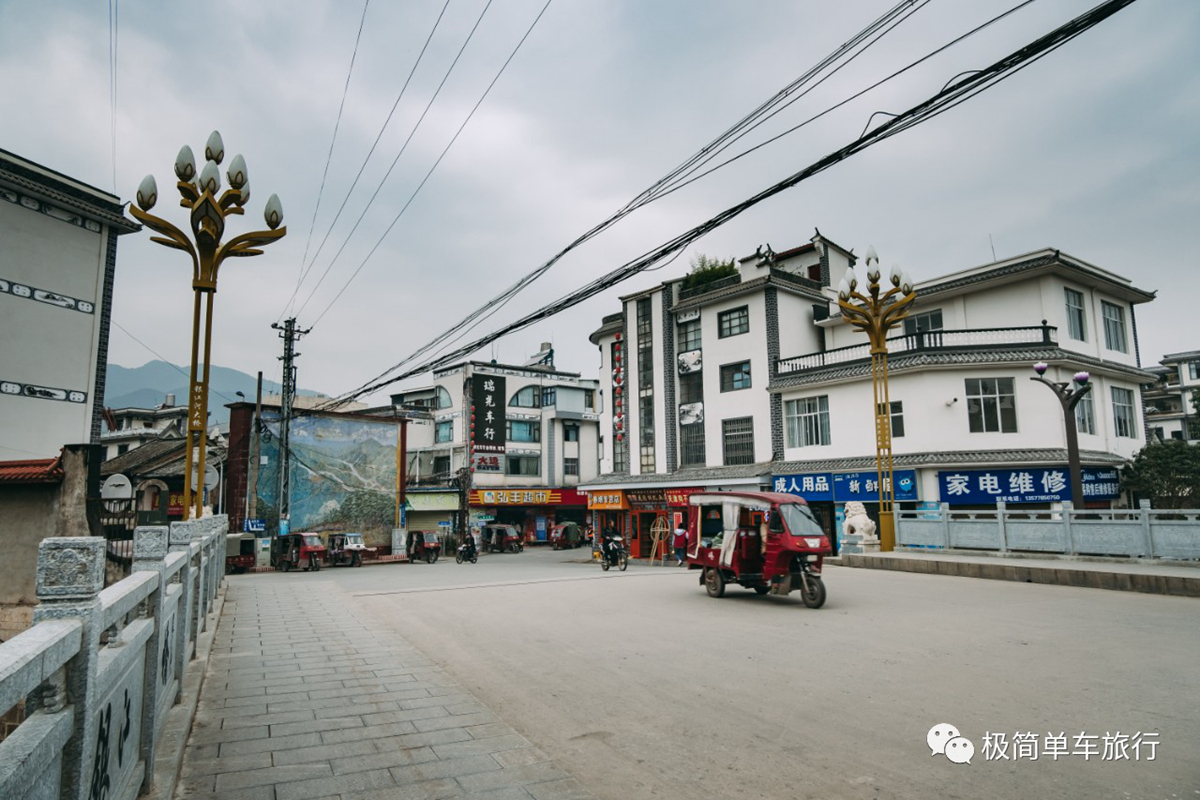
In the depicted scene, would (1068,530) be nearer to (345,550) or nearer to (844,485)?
(844,485)

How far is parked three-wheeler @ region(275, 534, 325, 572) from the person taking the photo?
2731cm

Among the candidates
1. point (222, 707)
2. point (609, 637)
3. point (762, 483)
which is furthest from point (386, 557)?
point (222, 707)

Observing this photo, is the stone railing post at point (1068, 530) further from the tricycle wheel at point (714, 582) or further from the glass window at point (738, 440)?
Answer: the glass window at point (738, 440)

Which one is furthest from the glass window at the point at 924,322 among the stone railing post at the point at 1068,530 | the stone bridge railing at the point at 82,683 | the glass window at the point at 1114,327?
the stone bridge railing at the point at 82,683

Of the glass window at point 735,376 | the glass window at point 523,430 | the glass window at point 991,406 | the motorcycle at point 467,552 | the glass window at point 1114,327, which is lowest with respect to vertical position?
the motorcycle at point 467,552

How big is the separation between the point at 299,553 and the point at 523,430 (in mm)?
21389

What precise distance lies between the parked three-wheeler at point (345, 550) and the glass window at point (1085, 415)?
27182 millimetres

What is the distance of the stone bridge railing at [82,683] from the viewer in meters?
2.10

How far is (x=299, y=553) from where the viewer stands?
27562 mm

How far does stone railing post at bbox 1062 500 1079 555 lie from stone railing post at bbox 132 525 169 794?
18.4 meters

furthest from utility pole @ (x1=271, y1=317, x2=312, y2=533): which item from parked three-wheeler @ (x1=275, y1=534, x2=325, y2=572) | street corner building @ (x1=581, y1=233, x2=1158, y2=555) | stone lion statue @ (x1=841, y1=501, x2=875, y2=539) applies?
stone lion statue @ (x1=841, y1=501, x2=875, y2=539)

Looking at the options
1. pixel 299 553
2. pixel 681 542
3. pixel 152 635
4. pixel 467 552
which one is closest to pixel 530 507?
pixel 467 552

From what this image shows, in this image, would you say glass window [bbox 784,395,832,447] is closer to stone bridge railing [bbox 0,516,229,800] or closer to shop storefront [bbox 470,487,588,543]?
shop storefront [bbox 470,487,588,543]

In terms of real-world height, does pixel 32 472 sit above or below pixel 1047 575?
above
